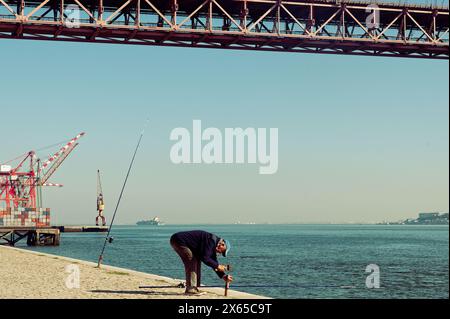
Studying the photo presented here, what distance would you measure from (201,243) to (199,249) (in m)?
0.16

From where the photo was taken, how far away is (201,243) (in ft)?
45.5

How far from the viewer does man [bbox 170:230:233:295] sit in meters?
13.6

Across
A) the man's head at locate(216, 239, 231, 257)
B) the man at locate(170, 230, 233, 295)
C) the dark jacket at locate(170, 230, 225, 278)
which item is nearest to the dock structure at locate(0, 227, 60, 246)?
the man at locate(170, 230, 233, 295)

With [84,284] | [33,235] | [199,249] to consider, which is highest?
[199,249]

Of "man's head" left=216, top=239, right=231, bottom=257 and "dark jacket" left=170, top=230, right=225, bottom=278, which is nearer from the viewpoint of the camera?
"man's head" left=216, top=239, right=231, bottom=257

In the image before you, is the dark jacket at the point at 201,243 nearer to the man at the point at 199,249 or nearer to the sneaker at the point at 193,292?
the man at the point at 199,249

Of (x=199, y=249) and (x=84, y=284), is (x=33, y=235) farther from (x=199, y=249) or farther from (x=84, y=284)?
(x=199, y=249)

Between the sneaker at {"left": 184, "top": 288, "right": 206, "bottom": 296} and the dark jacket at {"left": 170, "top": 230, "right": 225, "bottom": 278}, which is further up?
the dark jacket at {"left": 170, "top": 230, "right": 225, "bottom": 278}

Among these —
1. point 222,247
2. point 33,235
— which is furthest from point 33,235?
point 222,247

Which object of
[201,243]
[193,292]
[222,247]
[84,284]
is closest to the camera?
[222,247]

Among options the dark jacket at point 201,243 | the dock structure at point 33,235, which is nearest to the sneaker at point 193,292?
the dark jacket at point 201,243

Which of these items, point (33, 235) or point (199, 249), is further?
point (33, 235)

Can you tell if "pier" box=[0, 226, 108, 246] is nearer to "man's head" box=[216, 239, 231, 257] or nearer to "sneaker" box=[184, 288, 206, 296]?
"sneaker" box=[184, 288, 206, 296]
